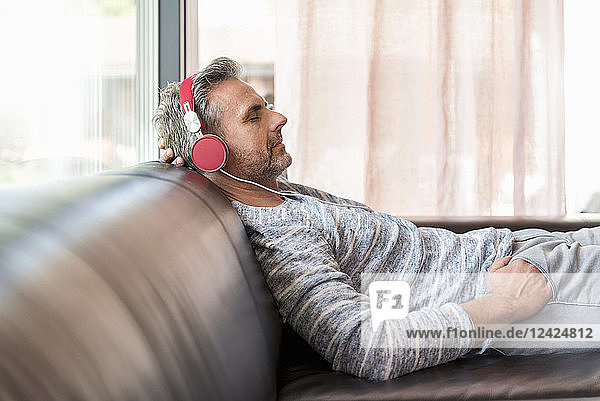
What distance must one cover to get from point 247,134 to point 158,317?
2.46ft

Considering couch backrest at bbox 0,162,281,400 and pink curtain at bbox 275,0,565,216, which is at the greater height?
pink curtain at bbox 275,0,565,216

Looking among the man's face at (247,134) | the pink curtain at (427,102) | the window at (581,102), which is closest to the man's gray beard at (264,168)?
the man's face at (247,134)

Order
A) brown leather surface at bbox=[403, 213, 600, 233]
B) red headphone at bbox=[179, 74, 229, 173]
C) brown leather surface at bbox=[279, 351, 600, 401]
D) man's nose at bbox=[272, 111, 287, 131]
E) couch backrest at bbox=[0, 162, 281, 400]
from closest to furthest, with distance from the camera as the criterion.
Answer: couch backrest at bbox=[0, 162, 281, 400] → brown leather surface at bbox=[279, 351, 600, 401] → red headphone at bbox=[179, 74, 229, 173] → man's nose at bbox=[272, 111, 287, 131] → brown leather surface at bbox=[403, 213, 600, 233]

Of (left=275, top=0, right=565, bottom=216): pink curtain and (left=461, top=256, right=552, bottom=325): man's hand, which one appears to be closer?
(left=461, top=256, right=552, bottom=325): man's hand

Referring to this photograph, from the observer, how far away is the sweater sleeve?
95 centimetres

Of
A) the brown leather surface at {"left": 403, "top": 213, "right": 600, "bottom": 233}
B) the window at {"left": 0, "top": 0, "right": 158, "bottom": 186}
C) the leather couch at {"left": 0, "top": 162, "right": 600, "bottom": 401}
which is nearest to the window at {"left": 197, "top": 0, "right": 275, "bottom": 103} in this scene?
the window at {"left": 0, "top": 0, "right": 158, "bottom": 186}

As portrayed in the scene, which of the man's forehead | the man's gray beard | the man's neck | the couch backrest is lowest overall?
the couch backrest

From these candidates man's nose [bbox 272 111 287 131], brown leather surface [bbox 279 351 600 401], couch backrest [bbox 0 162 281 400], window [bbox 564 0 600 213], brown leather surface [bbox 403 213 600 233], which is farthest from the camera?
window [bbox 564 0 600 213]

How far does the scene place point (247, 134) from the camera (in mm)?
1287

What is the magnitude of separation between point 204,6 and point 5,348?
2.31 metres

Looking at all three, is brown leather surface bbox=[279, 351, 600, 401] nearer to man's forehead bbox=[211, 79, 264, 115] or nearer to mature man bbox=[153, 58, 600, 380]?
mature man bbox=[153, 58, 600, 380]

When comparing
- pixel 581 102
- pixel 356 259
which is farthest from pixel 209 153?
pixel 581 102

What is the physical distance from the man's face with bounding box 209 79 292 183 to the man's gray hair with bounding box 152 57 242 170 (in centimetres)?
1

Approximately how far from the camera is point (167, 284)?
24.7 inches
